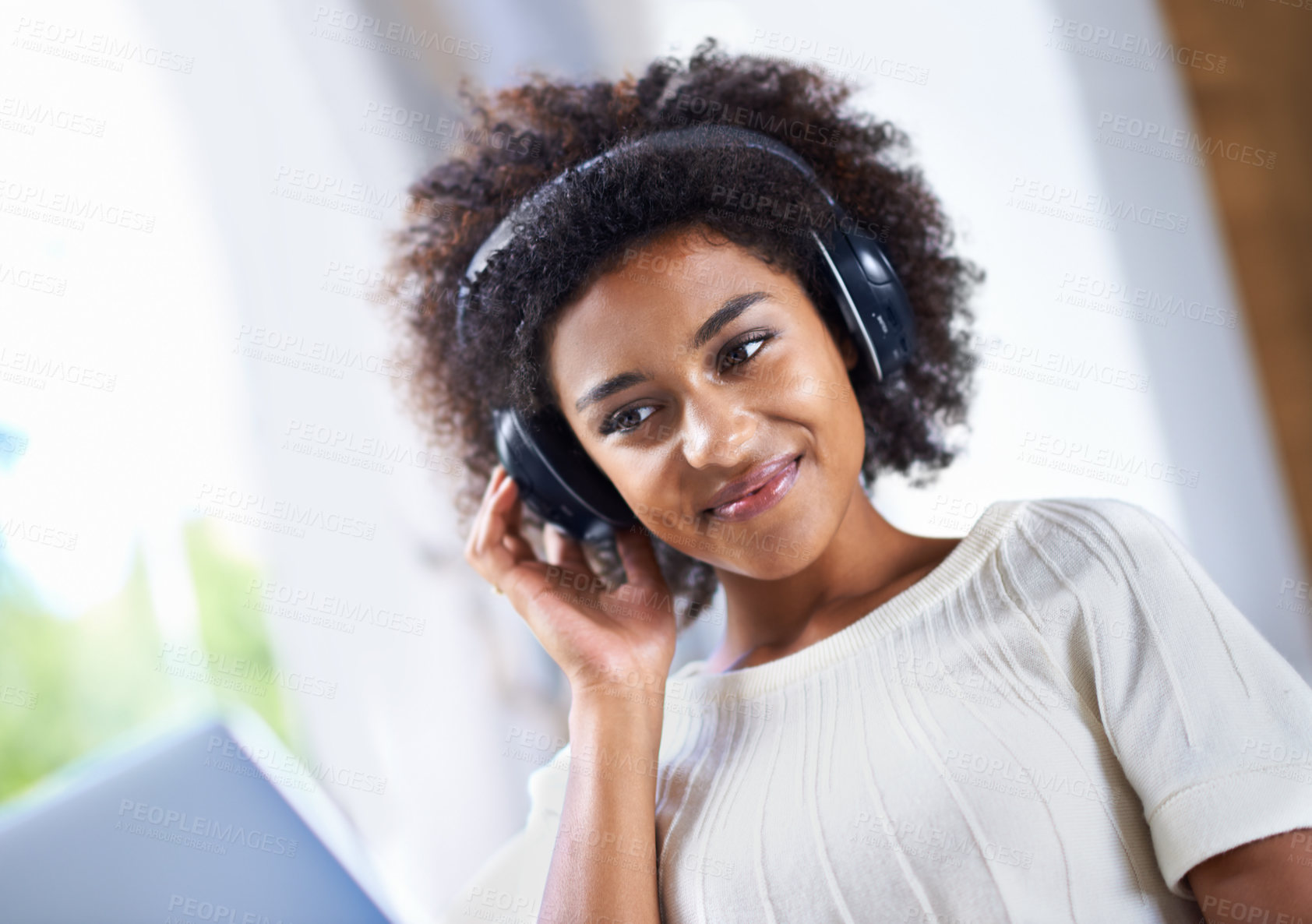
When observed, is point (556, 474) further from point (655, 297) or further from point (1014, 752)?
point (1014, 752)

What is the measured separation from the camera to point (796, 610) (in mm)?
1002

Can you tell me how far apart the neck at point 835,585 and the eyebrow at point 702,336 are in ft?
0.75

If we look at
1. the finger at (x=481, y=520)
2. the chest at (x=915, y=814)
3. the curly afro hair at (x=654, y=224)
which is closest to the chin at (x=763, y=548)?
the chest at (x=915, y=814)

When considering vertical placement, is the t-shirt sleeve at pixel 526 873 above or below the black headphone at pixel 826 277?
below

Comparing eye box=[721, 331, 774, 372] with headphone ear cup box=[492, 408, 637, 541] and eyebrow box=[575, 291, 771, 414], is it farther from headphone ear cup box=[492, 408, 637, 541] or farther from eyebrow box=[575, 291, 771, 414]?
headphone ear cup box=[492, 408, 637, 541]

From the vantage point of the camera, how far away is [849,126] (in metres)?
1.05

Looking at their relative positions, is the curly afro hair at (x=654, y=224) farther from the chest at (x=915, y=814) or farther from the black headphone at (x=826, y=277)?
the chest at (x=915, y=814)

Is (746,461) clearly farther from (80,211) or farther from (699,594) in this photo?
(80,211)

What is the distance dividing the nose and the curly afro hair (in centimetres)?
16

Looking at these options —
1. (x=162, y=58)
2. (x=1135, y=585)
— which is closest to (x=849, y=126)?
(x=1135, y=585)

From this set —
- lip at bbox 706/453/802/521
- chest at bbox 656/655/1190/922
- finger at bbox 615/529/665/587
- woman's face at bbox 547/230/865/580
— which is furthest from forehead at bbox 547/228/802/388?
chest at bbox 656/655/1190/922

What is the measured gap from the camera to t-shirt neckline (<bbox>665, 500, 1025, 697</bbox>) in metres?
0.86

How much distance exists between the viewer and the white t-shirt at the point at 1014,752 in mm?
674

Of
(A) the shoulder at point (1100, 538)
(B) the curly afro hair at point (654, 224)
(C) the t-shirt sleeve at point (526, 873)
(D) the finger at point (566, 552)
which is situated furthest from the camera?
(D) the finger at point (566, 552)
